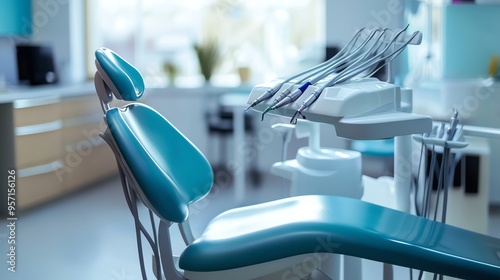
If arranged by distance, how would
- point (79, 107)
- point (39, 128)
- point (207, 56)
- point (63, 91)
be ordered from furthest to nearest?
point (207, 56), point (79, 107), point (63, 91), point (39, 128)

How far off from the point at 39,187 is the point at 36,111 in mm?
570

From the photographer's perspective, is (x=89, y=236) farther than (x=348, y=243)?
Yes

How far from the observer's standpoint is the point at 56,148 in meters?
3.98

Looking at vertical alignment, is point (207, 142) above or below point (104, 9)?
below

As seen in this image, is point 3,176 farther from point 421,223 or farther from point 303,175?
point 421,223

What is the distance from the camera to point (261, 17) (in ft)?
16.4

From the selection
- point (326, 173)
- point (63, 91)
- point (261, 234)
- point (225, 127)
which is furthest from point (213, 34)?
point (261, 234)

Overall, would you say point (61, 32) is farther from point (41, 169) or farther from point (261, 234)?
point (261, 234)

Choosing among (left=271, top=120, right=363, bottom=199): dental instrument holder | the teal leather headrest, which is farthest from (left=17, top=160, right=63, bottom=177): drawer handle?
the teal leather headrest

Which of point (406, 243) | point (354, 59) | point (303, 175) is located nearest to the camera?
point (406, 243)

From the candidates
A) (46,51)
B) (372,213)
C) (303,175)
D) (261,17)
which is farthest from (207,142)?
(372,213)

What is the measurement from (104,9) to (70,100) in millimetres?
1506

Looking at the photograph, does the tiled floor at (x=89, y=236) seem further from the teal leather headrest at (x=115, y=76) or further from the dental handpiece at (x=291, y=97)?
the teal leather headrest at (x=115, y=76)

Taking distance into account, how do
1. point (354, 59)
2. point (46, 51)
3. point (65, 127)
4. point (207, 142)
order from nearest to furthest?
point (354, 59), point (65, 127), point (46, 51), point (207, 142)
